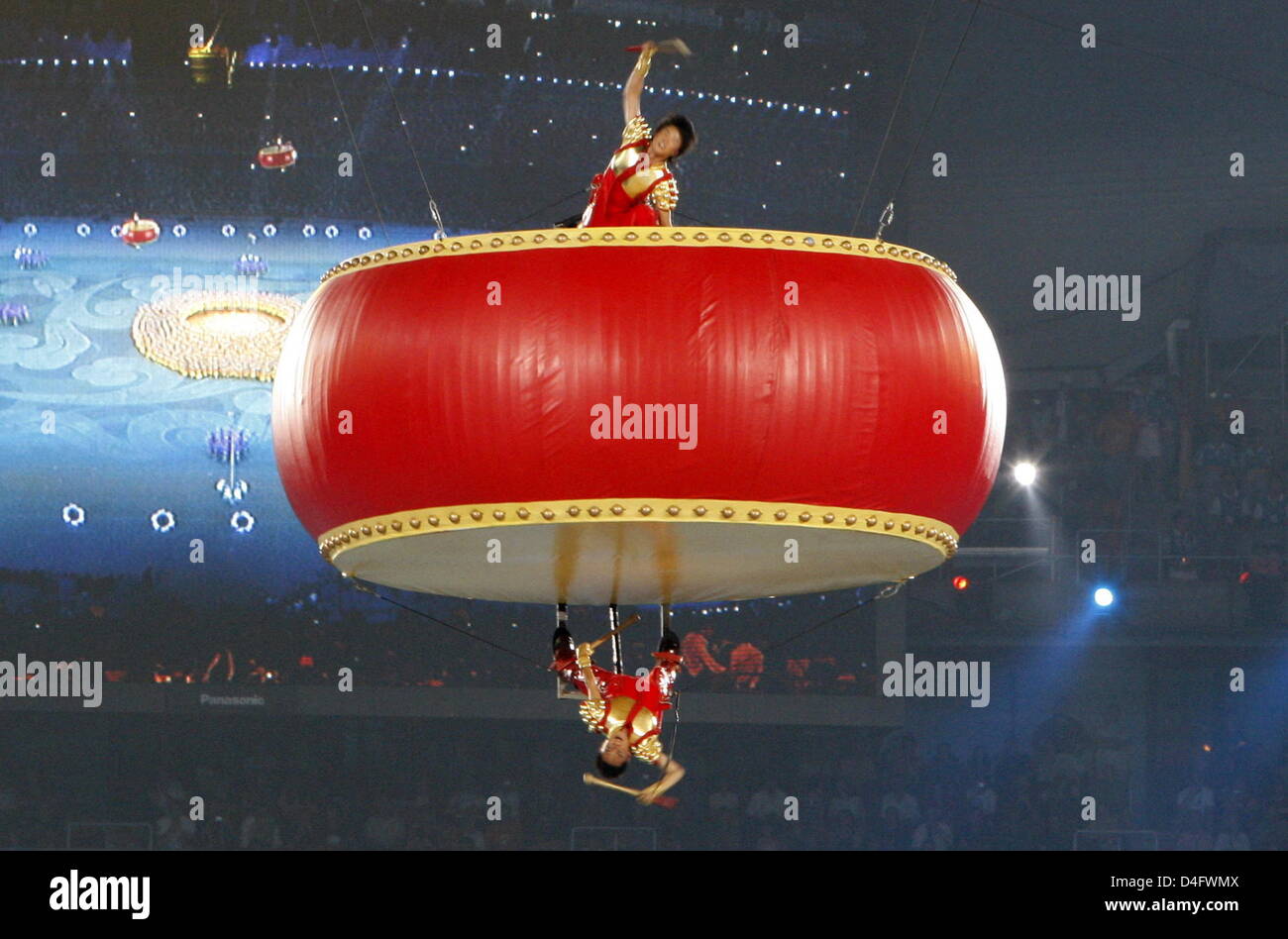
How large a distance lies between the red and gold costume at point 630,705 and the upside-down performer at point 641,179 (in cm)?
204

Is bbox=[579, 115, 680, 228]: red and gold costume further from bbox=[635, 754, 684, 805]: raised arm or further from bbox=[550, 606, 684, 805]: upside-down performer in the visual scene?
bbox=[635, 754, 684, 805]: raised arm

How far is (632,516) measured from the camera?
858 cm

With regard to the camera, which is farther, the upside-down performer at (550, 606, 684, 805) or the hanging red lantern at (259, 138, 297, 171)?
the hanging red lantern at (259, 138, 297, 171)

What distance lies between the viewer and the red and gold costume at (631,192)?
30.9ft

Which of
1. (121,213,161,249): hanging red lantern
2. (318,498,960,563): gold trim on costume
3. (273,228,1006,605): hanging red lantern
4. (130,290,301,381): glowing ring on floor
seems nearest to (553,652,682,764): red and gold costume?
(273,228,1006,605): hanging red lantern

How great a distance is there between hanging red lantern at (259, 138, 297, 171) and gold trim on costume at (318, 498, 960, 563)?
35.3ft

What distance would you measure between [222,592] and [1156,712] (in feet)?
26.6

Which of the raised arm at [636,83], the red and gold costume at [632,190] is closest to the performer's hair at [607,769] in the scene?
the red and gold costume at [632,190]

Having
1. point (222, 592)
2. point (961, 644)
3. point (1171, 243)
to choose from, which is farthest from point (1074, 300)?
point (222, 592)

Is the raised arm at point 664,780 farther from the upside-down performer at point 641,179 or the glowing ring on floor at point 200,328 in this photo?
the glowing ring on floor at point 200,328

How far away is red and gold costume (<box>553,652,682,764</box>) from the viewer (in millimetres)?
10000

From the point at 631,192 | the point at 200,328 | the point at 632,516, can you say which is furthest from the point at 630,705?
the point at 200,328

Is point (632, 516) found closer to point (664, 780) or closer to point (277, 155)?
point (664, 780)

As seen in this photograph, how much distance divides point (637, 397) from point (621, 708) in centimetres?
203
